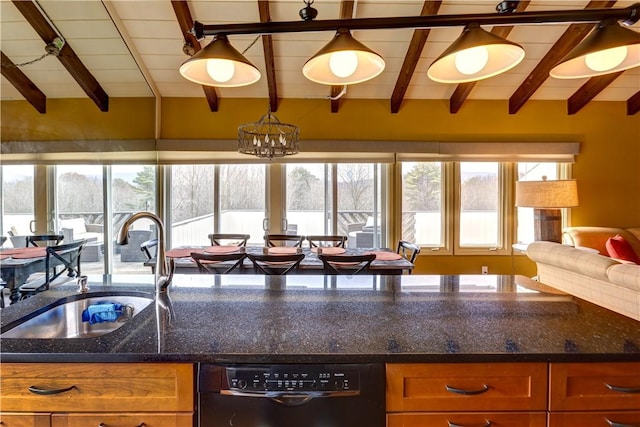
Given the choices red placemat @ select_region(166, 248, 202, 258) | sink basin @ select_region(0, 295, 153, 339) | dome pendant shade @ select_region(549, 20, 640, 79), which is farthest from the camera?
red placemat @ select_region(166, 248, 202, 258)

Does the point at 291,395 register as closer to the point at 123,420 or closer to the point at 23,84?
the point at 123,420

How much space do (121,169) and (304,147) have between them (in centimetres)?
218

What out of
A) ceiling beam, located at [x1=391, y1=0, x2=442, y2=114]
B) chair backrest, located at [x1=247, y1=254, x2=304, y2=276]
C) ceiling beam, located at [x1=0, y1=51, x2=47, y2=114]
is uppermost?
ceiling beam, located at [x1=391, y1=0, x2=442, y2=114]

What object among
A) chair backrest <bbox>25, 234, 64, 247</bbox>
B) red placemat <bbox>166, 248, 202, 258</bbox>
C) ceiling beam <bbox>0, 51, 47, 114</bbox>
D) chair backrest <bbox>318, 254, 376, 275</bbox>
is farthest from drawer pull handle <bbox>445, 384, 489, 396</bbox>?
ceiling beam <bbox>0, 51, 47, 114</bbox>

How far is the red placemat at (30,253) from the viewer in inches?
87.0

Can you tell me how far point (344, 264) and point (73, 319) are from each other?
1.74 metres

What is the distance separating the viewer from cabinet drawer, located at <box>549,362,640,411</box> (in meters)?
0.91

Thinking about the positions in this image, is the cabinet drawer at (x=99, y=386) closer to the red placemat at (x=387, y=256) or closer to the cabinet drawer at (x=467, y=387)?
the cabinet drawer at (x=467, y=387)

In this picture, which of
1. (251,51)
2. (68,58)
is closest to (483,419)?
(251,51)

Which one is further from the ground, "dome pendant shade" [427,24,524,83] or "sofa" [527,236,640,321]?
"dome pendant shade" [427,24,524,83]

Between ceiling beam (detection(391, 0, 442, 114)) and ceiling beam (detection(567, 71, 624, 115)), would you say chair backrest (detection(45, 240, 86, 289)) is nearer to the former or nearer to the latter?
ceiling beam (detection(391, 0, 442, 114))

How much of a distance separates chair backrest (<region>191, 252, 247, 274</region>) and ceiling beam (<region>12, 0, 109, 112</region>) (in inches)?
92.5

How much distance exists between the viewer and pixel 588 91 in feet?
13.0

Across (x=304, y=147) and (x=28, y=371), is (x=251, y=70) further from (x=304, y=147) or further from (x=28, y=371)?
(x=304, y=147)
